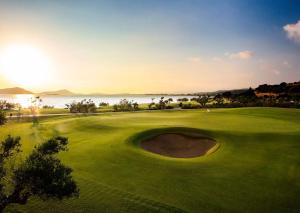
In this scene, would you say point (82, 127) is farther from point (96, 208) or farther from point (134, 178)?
point (96, 208)

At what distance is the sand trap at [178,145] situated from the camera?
3209 centimetres

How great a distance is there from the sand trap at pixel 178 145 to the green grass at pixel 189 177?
1667 mm

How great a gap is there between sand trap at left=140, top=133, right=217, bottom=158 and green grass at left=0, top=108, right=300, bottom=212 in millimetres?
1667

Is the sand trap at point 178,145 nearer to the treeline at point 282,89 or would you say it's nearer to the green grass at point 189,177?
the green grass at point 189,177

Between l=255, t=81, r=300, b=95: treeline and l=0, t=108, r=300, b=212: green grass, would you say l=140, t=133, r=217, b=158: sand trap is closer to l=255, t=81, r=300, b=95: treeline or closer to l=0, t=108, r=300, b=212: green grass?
l=0, t=108, r=300, b=212: green grass

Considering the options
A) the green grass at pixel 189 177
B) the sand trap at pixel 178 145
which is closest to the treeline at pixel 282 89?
the sand trap at pixel 178 145

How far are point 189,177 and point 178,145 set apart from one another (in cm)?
1052

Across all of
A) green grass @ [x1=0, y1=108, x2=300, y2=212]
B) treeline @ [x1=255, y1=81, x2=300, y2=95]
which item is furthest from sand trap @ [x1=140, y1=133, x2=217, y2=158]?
treeline @ [x1=255, y1=81, x2=300, y2=95]

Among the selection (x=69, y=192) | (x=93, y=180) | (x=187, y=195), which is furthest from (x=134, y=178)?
(x=69, y=192)

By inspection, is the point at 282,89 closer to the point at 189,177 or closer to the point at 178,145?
the point at 178,145

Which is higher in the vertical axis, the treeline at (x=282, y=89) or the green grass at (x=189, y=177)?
the treeline at (x=282, y=89)

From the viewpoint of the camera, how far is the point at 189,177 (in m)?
23.9

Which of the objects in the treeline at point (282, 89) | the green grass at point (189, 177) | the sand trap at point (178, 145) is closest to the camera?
the green grass at point (189, 177)

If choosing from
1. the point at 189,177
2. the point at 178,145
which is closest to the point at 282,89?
the point at 178,145
